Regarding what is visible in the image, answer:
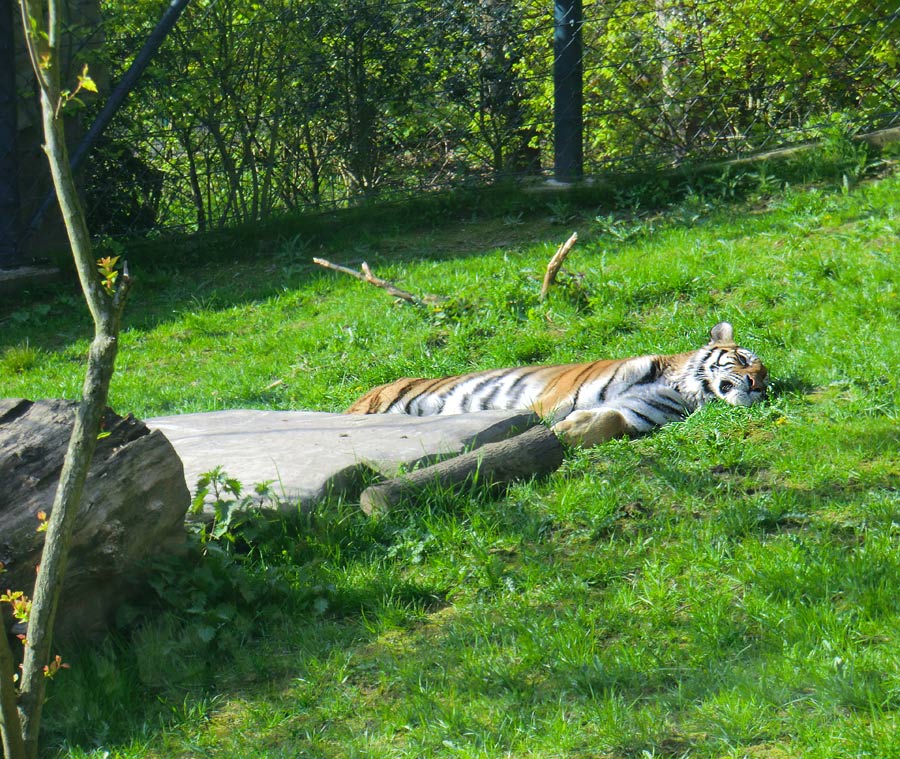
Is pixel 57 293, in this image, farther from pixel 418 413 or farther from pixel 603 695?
pixel 603 695

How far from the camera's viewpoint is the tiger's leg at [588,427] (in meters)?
5.30

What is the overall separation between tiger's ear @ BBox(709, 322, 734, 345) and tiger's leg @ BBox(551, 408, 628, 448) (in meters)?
1.08

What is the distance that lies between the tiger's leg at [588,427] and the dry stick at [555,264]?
2.07 meters

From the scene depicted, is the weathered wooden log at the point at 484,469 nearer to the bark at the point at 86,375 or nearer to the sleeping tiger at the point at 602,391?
the sleeping tiger at the point at 602,391

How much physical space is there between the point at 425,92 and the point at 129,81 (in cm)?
265

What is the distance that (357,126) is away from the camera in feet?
Answer: 33.3

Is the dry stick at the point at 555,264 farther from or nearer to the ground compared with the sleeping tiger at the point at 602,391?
farther from the ground

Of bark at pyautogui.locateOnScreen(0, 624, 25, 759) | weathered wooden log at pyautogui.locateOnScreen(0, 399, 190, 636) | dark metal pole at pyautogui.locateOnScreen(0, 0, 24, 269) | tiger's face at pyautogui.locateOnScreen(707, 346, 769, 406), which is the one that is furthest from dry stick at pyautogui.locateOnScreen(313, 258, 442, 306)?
bark at pyautogui.locateOnScreen(0, 624, 25, 759)

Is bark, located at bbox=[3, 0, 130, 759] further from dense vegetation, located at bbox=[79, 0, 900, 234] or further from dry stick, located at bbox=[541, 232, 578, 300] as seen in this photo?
dense vegetation, located at bbox=[79, 0, 900, 234]

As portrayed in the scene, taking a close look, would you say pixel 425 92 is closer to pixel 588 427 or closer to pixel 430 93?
pixel 430 93

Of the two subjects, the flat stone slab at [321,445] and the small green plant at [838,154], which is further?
the small green plant at [838,154]

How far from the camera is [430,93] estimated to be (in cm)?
992

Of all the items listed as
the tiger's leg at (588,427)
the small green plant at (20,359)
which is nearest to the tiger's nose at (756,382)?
the tiger's leg at (588,427)

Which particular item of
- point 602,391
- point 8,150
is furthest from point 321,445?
point 8,150
